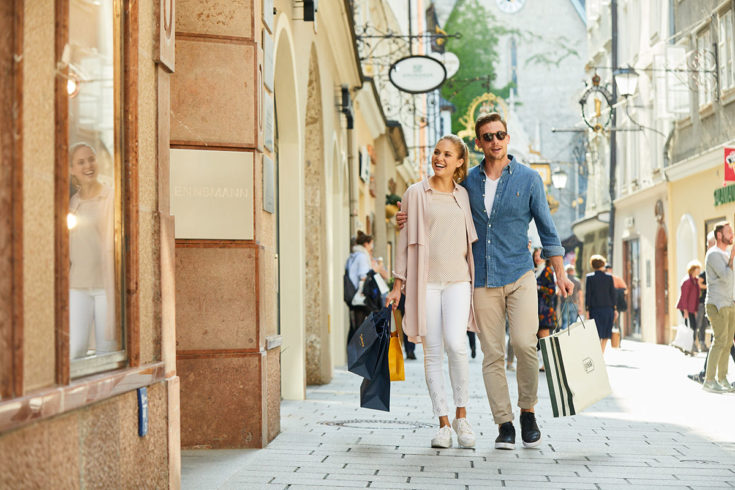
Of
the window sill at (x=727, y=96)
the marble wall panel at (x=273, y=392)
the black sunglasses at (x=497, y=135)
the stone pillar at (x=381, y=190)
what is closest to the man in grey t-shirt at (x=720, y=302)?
the black sunglasses at (x=497, y=135)

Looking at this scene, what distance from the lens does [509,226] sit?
702 centimetres

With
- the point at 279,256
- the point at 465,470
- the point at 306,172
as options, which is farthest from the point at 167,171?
the point at 306,172

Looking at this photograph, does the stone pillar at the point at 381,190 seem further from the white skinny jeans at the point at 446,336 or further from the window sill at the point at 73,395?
the window sill at the point at 73,395

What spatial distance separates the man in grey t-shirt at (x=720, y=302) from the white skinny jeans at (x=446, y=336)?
17.3ft

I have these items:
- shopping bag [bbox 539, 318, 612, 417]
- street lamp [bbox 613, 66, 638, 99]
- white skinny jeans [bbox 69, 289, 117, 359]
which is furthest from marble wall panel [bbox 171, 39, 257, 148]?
street lamp [bbox 613, 66, 638, 99]

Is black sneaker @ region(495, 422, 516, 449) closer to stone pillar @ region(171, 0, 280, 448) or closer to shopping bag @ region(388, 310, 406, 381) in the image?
shopping bag @ region(388, 310, 406, 381)

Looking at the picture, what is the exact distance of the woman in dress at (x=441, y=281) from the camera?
696cm

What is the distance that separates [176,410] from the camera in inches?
207

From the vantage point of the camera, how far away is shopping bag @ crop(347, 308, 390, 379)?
712cm

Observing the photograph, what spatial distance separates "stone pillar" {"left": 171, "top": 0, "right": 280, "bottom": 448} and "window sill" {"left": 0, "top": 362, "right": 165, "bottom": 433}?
70.4 inches

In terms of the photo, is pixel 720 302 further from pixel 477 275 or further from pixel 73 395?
pixel 73 395

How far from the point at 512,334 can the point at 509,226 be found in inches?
27.4

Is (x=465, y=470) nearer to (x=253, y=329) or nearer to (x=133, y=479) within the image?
(x=253, y=329)

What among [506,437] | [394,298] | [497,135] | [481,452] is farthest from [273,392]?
[497,135]
